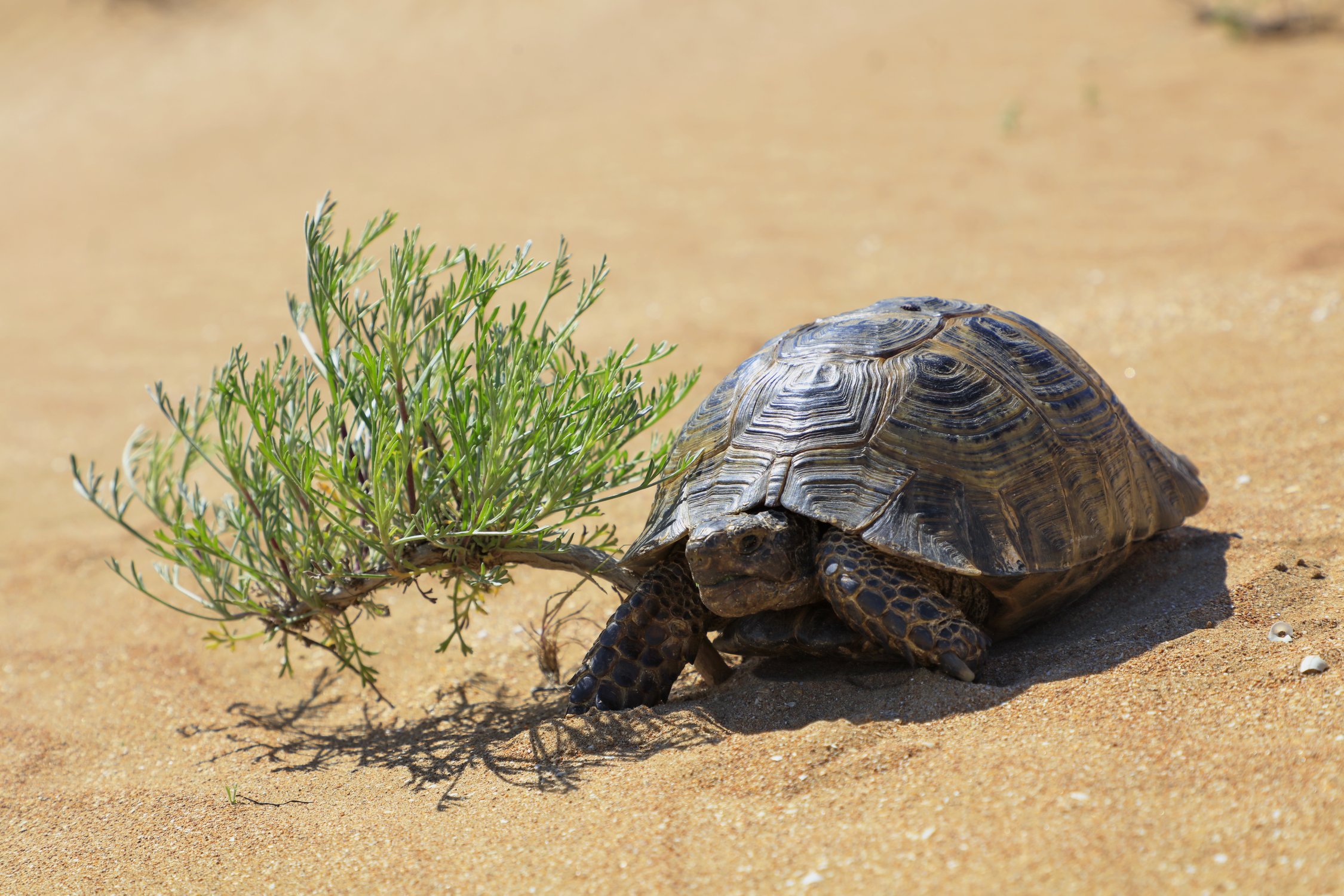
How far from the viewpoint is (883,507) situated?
303 centimetres

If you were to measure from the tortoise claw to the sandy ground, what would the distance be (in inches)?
3.1

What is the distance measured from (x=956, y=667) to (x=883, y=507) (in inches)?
18.0

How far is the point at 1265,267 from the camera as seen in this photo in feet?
22.9

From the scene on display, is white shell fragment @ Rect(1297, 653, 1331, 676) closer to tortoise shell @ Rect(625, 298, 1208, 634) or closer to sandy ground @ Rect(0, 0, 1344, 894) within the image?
sandy ground @ Rect(0, 0, 1344, 894)

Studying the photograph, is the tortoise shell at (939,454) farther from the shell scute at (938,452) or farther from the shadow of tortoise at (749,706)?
the shadow of tortoise at (749,706)

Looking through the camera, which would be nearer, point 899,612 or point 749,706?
point 899,612

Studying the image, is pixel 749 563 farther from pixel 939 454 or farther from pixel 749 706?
pixel 939 454

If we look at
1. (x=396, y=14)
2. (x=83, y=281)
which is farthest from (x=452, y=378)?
(x=396, y=14)

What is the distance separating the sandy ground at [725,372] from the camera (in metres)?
2.42

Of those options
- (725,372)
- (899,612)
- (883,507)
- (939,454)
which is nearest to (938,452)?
(939,454)

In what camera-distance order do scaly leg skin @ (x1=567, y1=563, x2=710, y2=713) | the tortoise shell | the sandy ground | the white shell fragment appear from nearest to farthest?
the sandy ground < the white shell fragment < the tortoise shell < scaly leg skin @ (x1=567, y1=563, x2=710, y2=713)

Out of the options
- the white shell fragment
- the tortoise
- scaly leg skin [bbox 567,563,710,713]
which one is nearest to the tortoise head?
the tortoise

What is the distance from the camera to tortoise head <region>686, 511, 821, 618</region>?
2975 millimetres

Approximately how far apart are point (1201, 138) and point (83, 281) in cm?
1075
